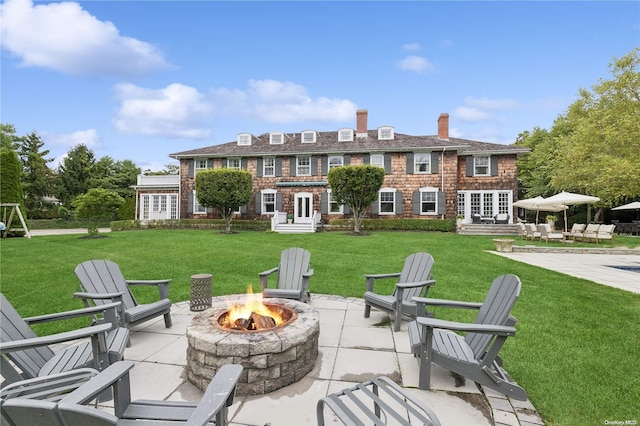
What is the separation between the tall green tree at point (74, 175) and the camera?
36156mm

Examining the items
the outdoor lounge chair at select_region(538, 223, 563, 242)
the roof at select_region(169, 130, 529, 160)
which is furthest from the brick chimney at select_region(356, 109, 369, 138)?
the outdoor lounge chair at select_region(538, 223, 563, 242)

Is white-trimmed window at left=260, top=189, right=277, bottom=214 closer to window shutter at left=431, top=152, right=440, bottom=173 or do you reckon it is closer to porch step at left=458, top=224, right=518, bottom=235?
window shutter at left=431, top=152, right=440, bottom=173

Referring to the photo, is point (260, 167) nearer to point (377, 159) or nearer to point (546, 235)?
point (377, 159)

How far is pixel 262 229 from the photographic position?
72.5 ft

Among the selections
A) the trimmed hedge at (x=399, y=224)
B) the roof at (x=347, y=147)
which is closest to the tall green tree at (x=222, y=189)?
the roof at (x=347, y=147)

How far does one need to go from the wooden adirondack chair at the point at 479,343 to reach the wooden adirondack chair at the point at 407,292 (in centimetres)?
94

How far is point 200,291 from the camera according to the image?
200 inches

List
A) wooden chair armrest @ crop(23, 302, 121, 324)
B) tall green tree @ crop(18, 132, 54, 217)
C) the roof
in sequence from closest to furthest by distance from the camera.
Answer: wooden chair armrest @ crop(23, 302, 121, 324) → the roof → tall green tree @ crop(18, 132, 54, 217)

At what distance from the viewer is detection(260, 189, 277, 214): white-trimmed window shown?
80.5 feet

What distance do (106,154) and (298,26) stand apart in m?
42.1

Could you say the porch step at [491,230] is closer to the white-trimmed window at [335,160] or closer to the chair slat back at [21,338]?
the white-trimmed window at [335,160]

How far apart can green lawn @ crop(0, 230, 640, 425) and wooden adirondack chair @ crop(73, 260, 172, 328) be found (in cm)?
123

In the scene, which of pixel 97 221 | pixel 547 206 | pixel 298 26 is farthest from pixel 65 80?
pixel 547 206

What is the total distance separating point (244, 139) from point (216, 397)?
26.5 m
